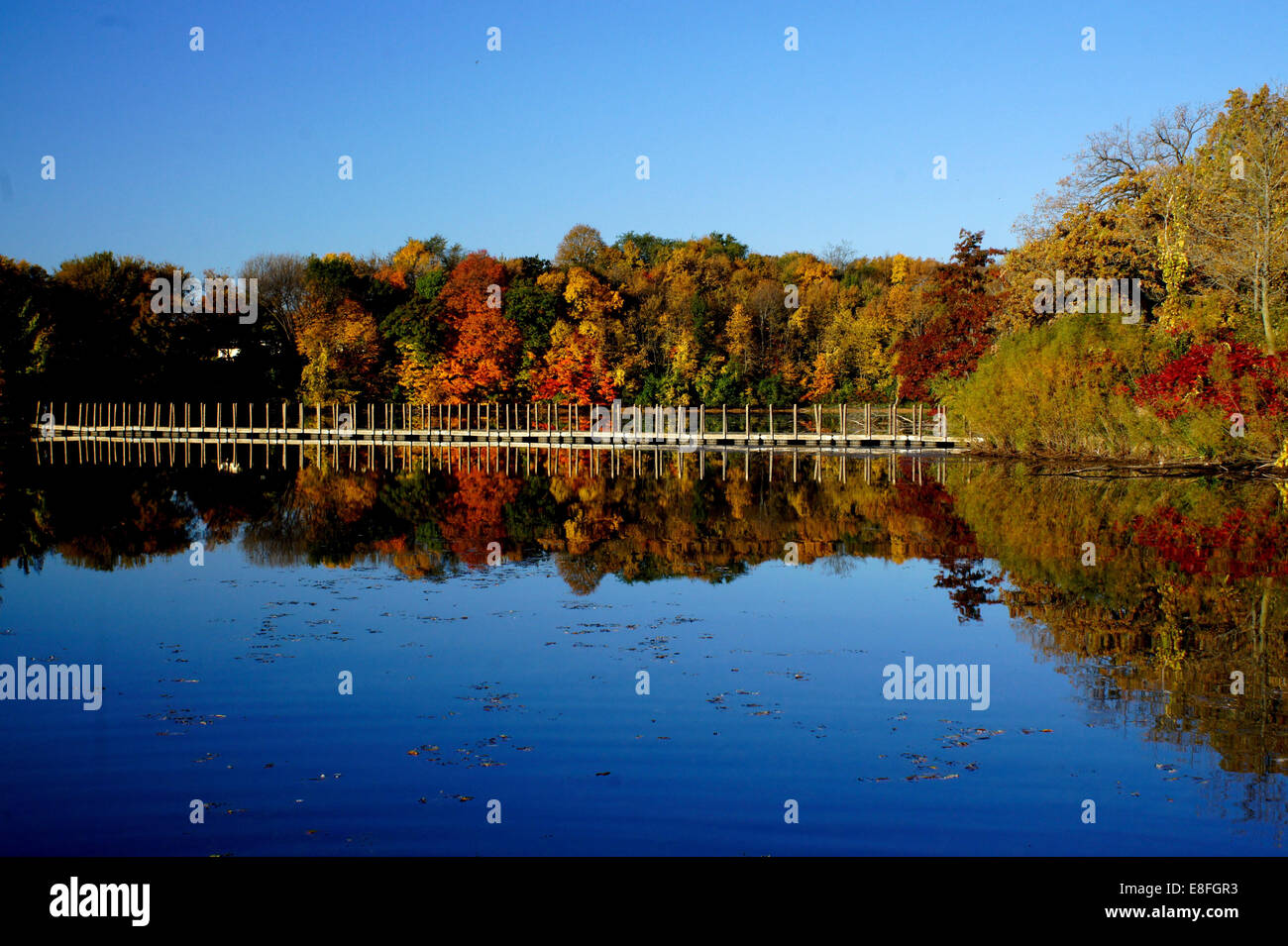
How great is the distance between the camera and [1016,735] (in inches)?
343

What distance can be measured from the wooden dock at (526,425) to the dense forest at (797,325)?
1.41m

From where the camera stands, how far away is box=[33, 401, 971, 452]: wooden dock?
57406 mm

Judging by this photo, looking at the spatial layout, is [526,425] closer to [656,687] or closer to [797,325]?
[797,325]

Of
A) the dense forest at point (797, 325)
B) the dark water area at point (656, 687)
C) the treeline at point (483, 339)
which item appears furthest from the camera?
the treeline at point (483, 339)

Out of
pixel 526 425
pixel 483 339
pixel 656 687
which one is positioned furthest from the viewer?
pixel 483 339

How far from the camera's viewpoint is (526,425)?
69000mm

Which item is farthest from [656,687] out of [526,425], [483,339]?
[483,339]

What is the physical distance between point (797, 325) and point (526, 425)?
1900 cm

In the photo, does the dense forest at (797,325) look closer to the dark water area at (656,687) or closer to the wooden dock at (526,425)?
the wooden dock at (526,425)

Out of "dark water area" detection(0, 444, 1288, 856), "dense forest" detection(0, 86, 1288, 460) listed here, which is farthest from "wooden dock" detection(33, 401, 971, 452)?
"dark water area" detection(0, 444, 1288, 856)

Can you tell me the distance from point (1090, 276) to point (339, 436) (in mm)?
43701

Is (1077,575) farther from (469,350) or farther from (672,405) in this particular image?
(469,350)

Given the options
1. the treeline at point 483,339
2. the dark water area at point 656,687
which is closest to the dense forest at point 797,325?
the treeline at point 483,339

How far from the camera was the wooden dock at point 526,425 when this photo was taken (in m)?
57.4
